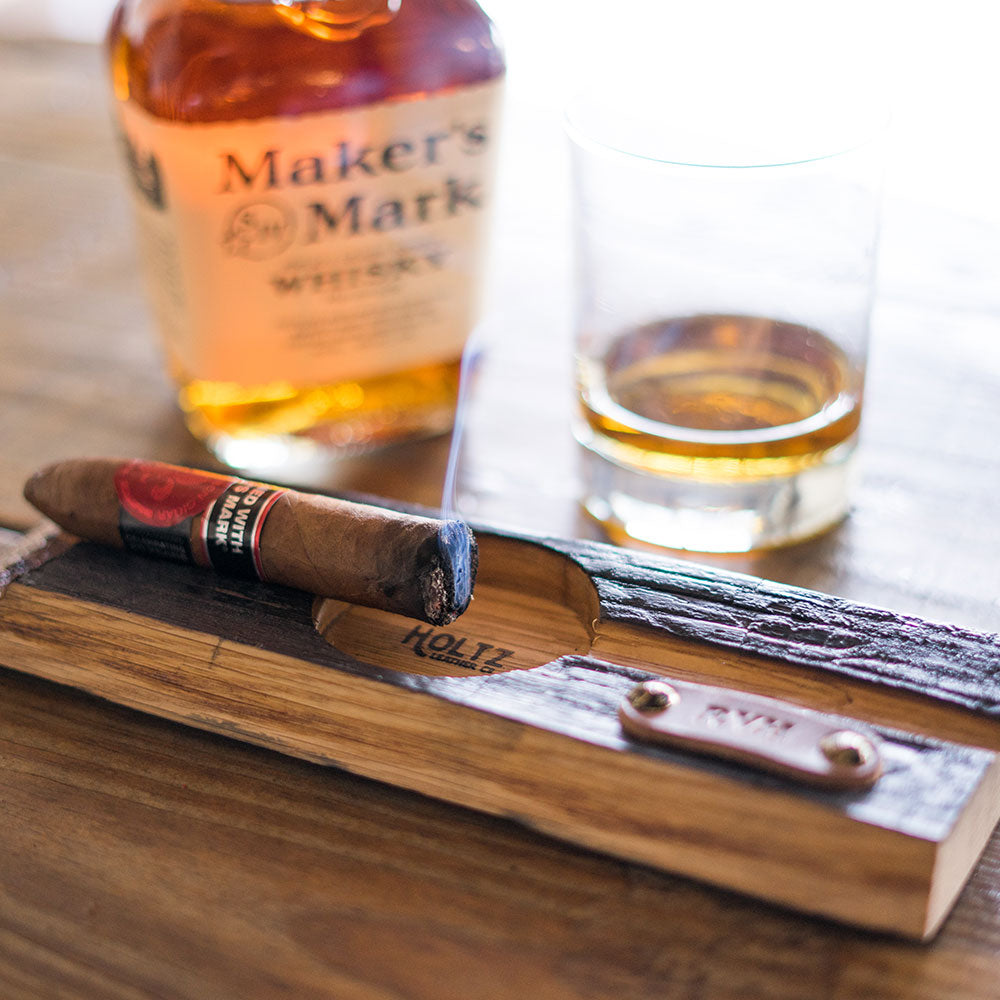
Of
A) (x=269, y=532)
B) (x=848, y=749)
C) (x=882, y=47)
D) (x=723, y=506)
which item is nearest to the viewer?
(x=848, y=749)

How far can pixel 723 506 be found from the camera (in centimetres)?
80

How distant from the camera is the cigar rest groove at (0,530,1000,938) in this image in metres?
0.53

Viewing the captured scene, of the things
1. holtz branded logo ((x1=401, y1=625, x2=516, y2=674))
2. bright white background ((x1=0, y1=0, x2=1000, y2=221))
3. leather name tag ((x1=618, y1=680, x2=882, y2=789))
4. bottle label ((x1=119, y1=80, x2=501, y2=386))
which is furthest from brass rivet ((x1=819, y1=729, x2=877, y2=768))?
bright white background ((x1=0, y1=0, x2=1000, y2=221))

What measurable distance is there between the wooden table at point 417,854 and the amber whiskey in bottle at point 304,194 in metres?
0.08

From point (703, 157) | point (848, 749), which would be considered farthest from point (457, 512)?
point (848, 749)

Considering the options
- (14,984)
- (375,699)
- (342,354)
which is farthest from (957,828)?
(342,354)

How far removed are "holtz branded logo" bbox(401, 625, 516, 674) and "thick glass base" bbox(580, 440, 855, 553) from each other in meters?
0.18

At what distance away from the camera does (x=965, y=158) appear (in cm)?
139

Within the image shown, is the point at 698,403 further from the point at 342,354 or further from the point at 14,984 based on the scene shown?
the point at 14,984

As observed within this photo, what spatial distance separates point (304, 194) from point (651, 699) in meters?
0.45

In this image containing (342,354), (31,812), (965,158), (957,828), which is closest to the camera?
(957,828)

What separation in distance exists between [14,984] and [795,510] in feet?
1.75

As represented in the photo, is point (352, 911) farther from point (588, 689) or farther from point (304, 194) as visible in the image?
point (304, 194)

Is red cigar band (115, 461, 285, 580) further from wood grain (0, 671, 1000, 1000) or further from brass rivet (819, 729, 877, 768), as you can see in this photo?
brass rivet (819, 729, 877, 768)
